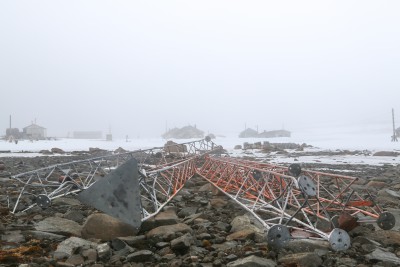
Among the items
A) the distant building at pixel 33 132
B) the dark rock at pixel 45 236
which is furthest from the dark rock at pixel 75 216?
the distant building at pixel 33 132

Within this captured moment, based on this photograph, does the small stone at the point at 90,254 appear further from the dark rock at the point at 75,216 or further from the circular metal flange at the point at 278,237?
the circular metal flange at the point at 278,237

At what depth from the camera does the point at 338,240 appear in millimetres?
4758

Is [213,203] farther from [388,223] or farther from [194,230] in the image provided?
[388,223]

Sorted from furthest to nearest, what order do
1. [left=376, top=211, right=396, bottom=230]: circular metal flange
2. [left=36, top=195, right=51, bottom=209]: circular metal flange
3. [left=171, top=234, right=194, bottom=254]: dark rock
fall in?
1. [left=36, top=195, right=51, bottom=209]: circular metal flange
2. [left=376, top=211, right=396, bottom=230]: circular metal flange
3. [left=171, top=234, right=194, bottom=254]: dark rock

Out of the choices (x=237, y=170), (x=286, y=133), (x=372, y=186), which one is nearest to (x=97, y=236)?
(x=237, y=170)

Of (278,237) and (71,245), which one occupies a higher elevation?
(278,237)

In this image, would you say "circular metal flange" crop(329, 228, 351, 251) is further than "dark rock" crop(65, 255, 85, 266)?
Yes

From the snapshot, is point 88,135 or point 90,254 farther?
point 88,135

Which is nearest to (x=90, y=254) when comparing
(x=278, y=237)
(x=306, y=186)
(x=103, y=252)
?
(x=103, y=252)

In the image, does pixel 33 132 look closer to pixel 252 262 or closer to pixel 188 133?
pixel 188 133

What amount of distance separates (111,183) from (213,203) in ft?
12.6

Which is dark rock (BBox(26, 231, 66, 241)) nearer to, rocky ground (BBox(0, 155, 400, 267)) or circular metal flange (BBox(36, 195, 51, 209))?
rocky ground (BBox(0, 155, 400, 267))

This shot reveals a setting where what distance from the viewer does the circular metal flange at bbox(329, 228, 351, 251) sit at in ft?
15.6


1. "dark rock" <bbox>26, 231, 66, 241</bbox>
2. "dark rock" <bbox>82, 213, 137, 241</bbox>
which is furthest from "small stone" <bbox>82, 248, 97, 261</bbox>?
"dark rock" <bbox>26, 231, 66, 241</bbox>
